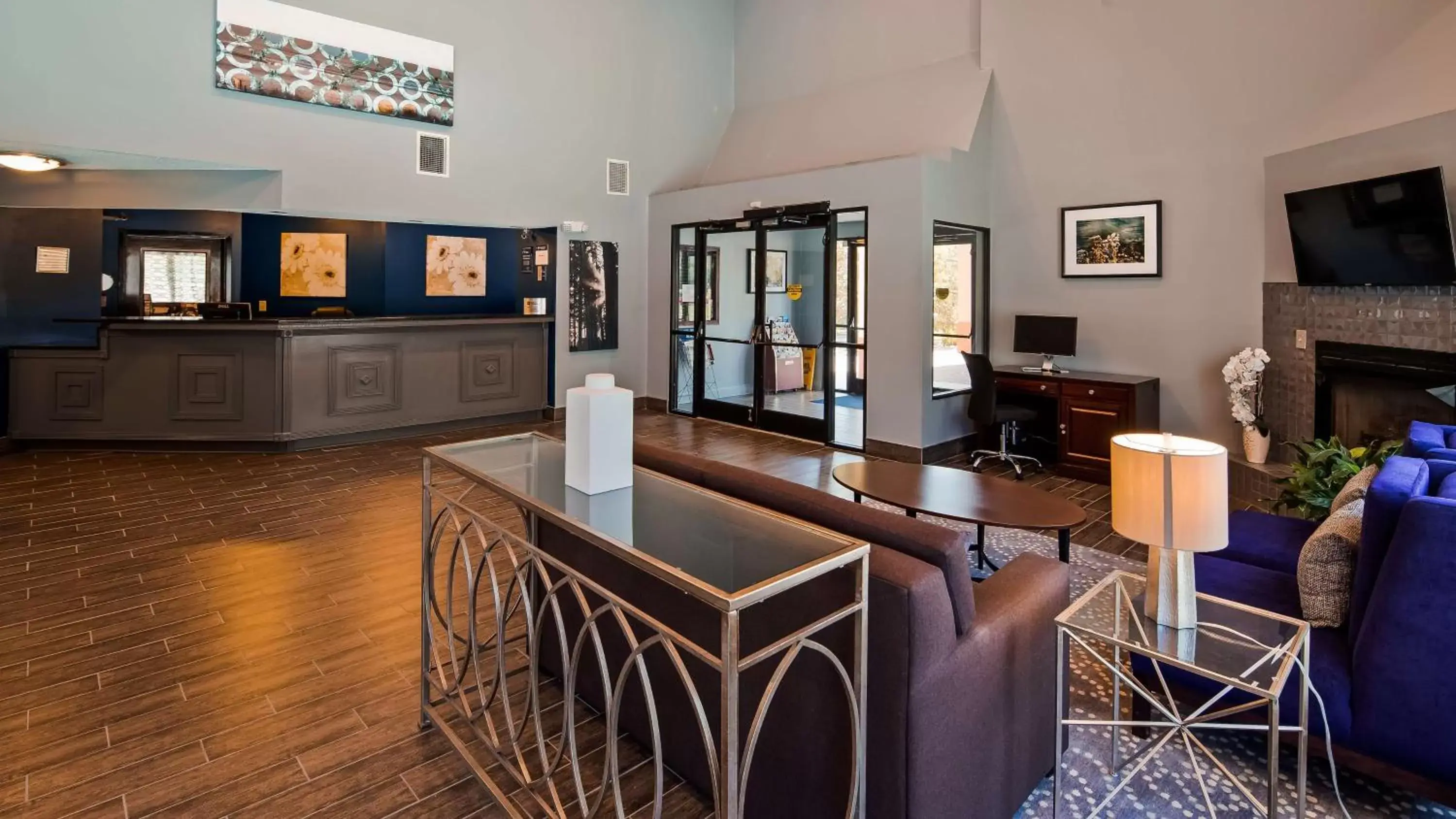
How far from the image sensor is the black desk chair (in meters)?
6.05

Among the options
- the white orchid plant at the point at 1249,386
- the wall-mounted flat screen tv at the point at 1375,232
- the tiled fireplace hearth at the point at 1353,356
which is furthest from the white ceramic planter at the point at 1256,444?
the wall-mounted flat screen tv at the point at 1375,232

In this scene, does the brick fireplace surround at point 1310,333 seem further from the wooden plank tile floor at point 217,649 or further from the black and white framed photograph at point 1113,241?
the wooden plank tile floor at point 217,649

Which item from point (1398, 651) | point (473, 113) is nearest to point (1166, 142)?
point (1398, 651)

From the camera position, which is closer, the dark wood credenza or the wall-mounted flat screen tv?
the wall-mounted flat screen tv

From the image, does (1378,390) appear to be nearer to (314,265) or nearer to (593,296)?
(593,296)

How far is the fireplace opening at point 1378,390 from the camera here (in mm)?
4309

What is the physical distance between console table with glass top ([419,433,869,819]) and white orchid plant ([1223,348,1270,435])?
197 inches

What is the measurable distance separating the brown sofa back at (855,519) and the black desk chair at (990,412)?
4.14 meters

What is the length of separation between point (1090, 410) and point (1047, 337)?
844 mm

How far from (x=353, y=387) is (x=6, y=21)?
3.33 metres

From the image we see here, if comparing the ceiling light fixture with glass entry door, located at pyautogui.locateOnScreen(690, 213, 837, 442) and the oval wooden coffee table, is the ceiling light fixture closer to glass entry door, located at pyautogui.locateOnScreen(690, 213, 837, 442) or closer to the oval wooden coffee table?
glass entry door, located at pyautogui.locateOnScreen(690, 213, 837, 442)

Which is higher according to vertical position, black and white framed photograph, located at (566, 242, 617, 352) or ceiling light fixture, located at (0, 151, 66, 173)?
ceiling light fixture, located at (0, 151, 66, 173)

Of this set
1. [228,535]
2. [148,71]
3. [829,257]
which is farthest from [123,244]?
[829,257]

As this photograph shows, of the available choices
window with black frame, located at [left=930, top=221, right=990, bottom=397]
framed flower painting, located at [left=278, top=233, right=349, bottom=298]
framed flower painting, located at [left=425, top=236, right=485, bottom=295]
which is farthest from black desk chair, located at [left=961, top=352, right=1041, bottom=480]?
framed flower painting, located at [left=278, top=233, right=349, bottom=298]
